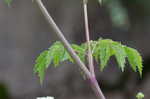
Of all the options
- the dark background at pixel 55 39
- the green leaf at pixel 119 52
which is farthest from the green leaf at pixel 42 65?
the dark background at pixel 55 39

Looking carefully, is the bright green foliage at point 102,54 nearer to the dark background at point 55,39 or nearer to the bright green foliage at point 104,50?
the bright green foliage at point 104,50

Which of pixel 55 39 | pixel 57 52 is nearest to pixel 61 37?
pixel 57 52

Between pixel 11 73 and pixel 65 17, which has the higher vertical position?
pixel 65 17

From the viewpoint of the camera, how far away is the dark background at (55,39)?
3.93m

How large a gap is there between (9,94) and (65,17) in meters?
0.97

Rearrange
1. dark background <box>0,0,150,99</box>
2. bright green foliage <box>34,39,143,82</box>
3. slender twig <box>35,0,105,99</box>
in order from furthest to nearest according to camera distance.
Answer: dark background <box>0,0,150,99</box>, bright green foliage <box>34,39,143,82</box>, slender twig <box>35,0,105,99</box>

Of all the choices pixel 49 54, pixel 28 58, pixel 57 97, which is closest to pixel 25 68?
pixel 28 58

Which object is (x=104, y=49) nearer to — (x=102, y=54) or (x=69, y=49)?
(x=102, y=54)

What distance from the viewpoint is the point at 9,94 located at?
4.10 m

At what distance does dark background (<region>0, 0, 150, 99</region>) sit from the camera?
3.93 m

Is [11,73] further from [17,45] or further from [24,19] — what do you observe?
[24,19]

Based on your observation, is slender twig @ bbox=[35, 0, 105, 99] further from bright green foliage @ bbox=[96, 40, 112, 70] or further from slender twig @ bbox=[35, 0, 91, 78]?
bright green foliage @ bbox=[96, 40, 112, 70]

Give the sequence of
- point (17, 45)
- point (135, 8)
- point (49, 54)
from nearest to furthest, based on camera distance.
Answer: point (49, 54)
point (135, 8)
point (17, 45)

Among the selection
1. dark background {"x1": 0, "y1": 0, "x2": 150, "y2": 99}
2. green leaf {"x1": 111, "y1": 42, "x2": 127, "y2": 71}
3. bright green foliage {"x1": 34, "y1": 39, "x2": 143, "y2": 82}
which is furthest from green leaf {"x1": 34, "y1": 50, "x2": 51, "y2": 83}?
dark background {"x1": 0, "y1": 0, "x2": 150, "y2": 99}
